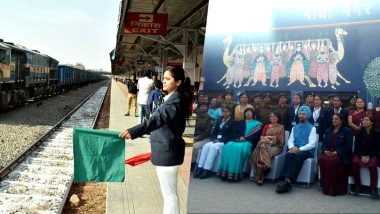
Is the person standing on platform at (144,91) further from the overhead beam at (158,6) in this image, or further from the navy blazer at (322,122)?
the navy blazer at (322,122)

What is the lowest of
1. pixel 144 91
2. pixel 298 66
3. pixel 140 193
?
pixel 140 193

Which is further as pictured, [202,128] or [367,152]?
[202,128]

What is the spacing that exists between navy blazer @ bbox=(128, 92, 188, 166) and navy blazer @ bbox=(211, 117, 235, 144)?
4.36 ft

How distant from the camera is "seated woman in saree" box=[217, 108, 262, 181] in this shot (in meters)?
2.26

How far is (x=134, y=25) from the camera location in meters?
14.1

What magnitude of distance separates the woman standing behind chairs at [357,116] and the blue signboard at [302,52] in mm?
50

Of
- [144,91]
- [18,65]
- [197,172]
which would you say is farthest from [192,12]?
[197,172]

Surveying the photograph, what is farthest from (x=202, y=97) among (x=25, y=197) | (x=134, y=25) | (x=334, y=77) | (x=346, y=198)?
(x=134, y=25)

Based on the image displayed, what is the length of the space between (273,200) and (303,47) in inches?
29.5

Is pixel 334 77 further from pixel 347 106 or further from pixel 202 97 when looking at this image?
pixel 202 97

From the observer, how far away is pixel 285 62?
220 centimetres

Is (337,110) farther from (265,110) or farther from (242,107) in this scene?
(242,107)

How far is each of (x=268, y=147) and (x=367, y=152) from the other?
46 cm

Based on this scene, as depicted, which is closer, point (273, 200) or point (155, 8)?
point (273, 200)
